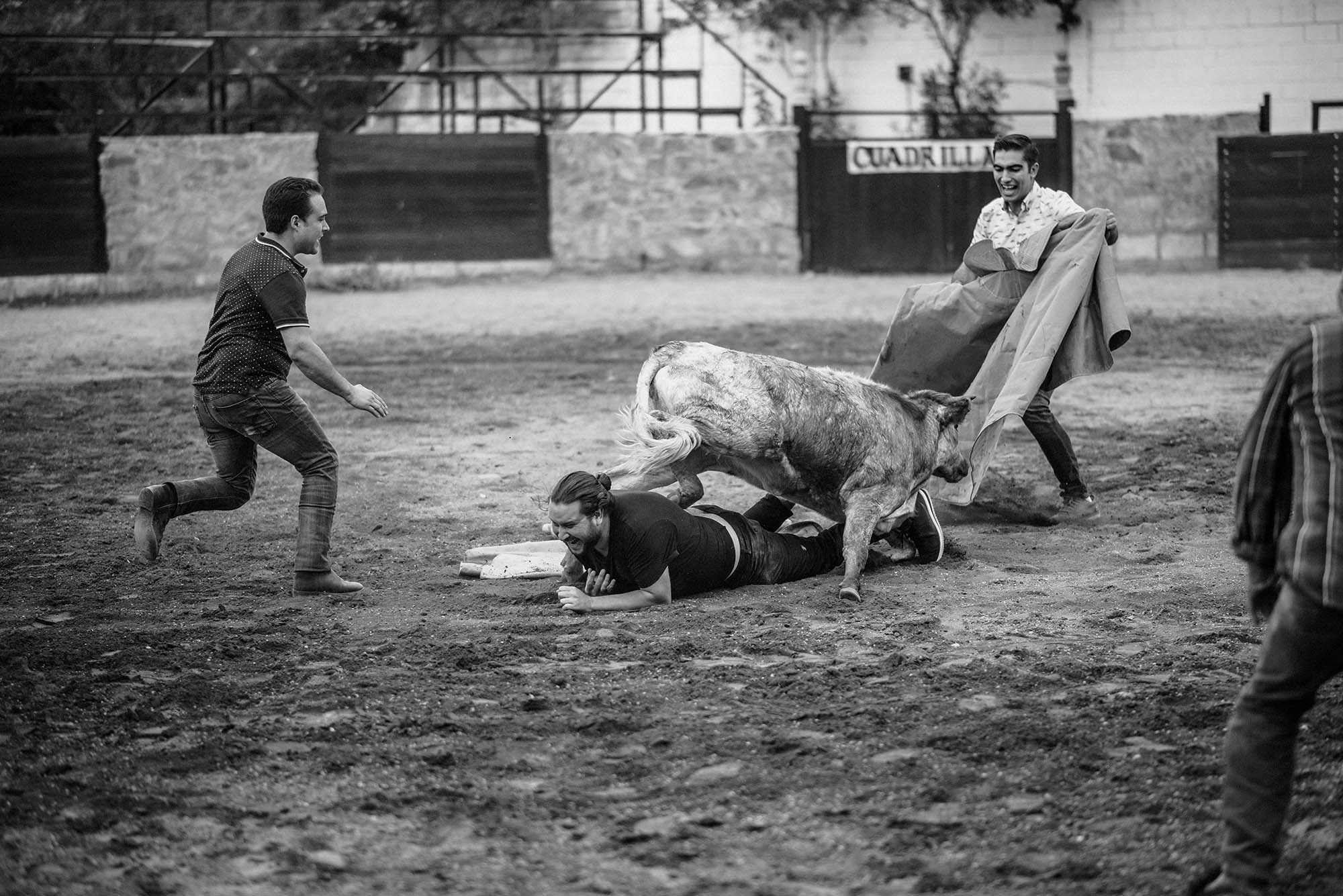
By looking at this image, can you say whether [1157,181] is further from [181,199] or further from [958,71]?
[181,199]

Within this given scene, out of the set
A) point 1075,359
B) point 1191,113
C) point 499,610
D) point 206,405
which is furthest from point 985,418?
point 1191,113

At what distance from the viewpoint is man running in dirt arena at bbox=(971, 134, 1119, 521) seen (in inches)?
278

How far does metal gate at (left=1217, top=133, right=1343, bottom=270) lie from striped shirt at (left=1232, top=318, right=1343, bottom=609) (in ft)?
53.5

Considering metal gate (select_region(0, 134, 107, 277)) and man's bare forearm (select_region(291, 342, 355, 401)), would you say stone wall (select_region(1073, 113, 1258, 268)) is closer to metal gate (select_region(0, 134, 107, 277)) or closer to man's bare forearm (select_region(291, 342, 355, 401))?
metal gate (select_region(0, 134, 107, 277))

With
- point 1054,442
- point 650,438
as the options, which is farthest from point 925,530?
point 650,438

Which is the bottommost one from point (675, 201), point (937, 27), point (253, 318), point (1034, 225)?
point (253, 318)

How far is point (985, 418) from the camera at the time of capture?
23.7ft

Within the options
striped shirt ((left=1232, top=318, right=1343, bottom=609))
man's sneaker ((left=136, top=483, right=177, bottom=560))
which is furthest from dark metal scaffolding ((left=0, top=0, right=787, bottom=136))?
striped shirt ((left=1232, top=318, right=1343, bottom=609))

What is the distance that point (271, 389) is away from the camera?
231 inches

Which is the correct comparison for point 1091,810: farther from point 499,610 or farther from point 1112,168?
point 1112,168

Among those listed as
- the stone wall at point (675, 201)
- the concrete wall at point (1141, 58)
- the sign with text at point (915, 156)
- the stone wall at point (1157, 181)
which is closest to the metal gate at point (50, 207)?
the stone wall at point (675, 201)

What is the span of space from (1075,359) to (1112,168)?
12669 millimetres

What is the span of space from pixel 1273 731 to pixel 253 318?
160 inches

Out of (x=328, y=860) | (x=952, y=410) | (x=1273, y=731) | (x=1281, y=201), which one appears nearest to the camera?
(x=1273, y=731)
